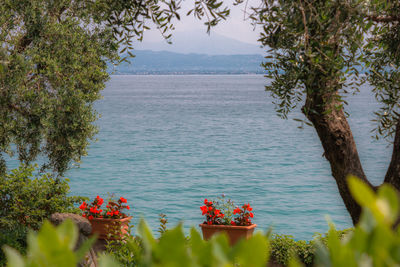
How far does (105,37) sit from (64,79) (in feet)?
4.08

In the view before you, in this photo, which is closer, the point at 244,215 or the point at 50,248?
the point at 50,248

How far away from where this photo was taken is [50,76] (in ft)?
22.2

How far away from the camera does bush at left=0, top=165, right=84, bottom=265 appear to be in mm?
7961

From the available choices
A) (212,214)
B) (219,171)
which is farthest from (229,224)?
(219,171)

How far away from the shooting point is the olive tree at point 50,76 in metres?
6.37

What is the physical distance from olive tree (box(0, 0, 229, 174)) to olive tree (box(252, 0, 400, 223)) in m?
3.10

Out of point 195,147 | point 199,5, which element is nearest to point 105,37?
point 199,5

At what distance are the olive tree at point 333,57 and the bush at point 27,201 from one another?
534cm

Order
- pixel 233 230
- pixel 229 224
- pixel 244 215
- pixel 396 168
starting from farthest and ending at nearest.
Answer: pixel 229 224 → pixel 244 215 → pixel 233 230 → pixel 396 168

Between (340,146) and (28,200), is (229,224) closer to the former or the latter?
(28,200)

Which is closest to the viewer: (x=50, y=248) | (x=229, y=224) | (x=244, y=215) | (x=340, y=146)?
(x=50, y=248)

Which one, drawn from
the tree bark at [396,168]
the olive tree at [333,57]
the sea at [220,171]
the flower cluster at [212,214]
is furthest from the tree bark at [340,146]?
the sea at [220,171]

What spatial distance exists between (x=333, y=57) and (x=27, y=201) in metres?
6.47

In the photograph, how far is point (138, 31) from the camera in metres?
4.46
